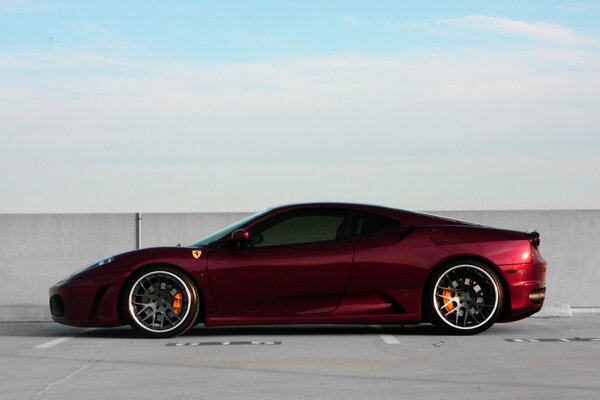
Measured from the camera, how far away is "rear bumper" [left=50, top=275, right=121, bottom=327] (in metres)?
10.9

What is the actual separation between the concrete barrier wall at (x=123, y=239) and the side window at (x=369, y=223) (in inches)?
166

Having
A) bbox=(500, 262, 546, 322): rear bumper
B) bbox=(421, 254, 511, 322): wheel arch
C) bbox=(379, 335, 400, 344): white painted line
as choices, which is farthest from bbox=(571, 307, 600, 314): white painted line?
bbox=(379, 335, 400, 344): white painted line

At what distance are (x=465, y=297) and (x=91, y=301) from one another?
3402 mm

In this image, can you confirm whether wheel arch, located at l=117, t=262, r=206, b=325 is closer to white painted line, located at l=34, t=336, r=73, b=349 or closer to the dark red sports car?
the dark red sports car

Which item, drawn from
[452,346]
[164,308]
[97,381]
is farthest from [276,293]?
[97,381]

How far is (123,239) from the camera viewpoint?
1578cm

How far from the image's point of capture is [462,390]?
23.6 ft

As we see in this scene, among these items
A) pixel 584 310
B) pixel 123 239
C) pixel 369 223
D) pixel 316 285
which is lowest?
pixel 584 310

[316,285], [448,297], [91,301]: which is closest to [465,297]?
[448,297]

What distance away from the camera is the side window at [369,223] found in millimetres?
11172

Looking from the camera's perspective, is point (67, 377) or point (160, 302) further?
point (160, 302)

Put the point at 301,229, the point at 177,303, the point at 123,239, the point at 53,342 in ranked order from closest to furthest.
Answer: the point at 53,342
the point at 177,303
the point at 301,229
the point at 123,239

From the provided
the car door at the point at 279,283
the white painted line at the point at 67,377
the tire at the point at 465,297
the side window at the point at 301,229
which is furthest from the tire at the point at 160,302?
the tire at the point at 465,297

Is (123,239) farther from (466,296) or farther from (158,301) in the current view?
(466,296)
